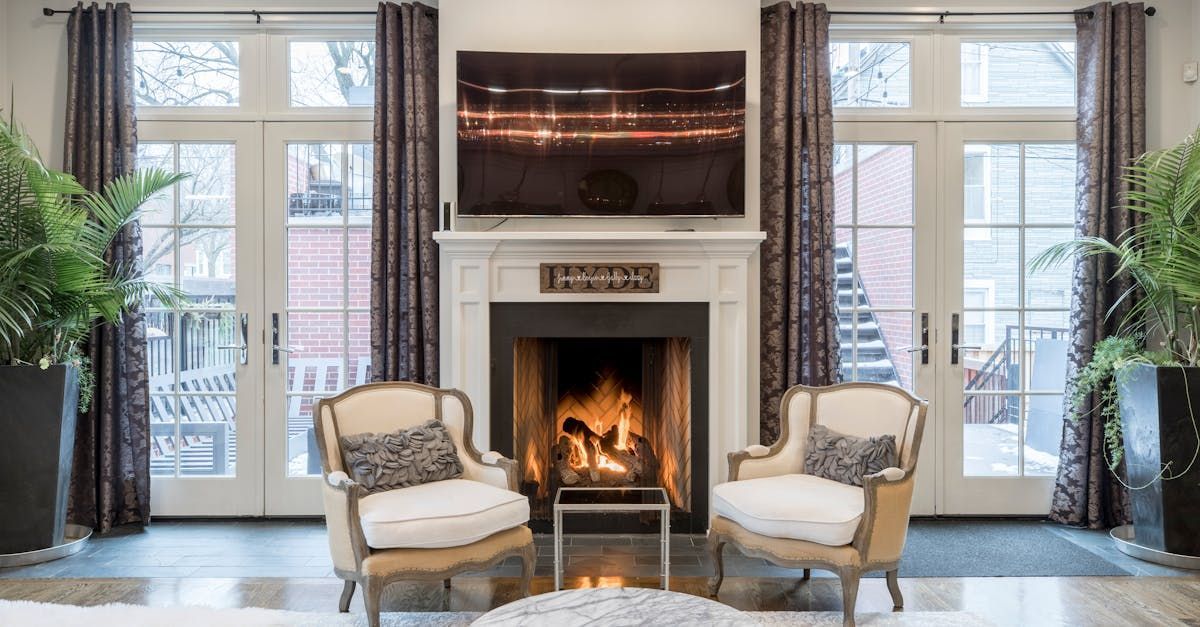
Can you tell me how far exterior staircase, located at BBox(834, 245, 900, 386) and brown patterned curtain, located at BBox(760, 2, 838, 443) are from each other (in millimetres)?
215

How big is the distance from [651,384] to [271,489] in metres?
2.16

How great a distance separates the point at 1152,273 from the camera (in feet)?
11.5

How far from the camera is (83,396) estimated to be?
3588mm

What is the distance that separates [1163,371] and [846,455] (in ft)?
5.13

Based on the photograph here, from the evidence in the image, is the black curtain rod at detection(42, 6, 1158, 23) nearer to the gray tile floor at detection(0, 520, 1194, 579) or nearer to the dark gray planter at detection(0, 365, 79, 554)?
the dark gray planter at detection(0, 365, 79, 554)

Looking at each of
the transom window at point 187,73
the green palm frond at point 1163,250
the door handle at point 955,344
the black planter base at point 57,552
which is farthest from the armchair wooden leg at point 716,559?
the transom window at point 187,73

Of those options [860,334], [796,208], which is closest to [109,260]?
[796,208]

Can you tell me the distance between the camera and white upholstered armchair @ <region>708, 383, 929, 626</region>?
2604 millimetres

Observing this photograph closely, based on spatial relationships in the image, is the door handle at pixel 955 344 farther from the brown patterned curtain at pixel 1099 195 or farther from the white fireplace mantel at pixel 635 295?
the white fireplace mantel at pixel 635 295

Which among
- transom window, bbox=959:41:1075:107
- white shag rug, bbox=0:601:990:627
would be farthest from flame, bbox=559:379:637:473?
transom window, bbox=959:41:1075:107

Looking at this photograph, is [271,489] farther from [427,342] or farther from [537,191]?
[537,191]

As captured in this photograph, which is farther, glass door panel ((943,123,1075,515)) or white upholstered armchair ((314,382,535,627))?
glass door panel ((943,123,1075,515))

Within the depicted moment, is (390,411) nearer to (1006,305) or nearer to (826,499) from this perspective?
(826,499)

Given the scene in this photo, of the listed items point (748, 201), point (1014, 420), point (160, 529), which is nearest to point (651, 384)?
point (748, 201)
